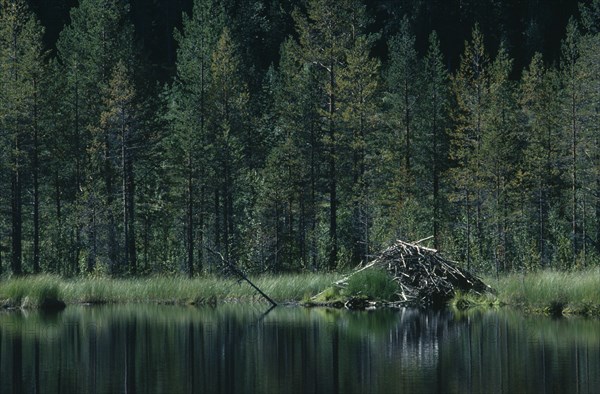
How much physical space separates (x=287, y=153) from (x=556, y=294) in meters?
24.9

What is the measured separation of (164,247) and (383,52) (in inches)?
1873

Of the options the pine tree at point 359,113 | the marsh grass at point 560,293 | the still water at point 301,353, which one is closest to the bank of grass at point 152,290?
the still water at point 301,353

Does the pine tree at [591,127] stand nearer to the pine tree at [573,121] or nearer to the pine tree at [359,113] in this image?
the pine tree at [573,121]

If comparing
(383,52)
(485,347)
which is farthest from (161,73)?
(485,347)

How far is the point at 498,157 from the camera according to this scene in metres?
50.8

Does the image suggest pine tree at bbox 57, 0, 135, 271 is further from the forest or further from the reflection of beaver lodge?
the reflection of beaver lodge

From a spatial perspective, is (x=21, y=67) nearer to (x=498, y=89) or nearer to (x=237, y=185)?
(x=237, y=185)

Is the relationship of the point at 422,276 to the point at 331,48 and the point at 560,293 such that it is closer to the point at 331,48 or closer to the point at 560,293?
the point at 560,293

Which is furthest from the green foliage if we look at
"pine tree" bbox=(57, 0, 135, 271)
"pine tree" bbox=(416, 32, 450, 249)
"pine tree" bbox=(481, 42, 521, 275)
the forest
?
"pine tree" bbox=(416, 32, 450, 249)

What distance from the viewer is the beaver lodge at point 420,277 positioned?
34.6m

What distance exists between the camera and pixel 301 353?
22.9 metres

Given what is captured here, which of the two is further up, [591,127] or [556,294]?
[591,127]

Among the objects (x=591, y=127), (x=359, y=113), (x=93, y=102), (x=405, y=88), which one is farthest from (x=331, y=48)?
(x=591, y=127)

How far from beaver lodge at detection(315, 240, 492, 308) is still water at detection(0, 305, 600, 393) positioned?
1.98m
